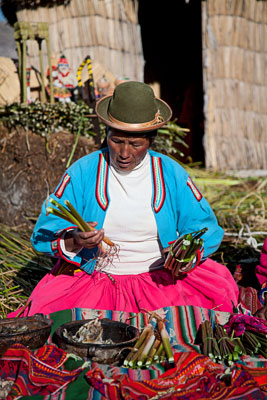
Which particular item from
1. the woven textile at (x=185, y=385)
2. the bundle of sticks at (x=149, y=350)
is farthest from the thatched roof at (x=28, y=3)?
the woven textile at (x=185, y=385)

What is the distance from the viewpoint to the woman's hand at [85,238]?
7.88ft

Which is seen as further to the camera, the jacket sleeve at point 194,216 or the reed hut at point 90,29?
the reed hut at point 90,29

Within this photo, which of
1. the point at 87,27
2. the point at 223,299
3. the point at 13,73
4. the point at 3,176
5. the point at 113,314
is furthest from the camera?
the point at 87,27

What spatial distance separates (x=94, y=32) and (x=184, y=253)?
17.0ft

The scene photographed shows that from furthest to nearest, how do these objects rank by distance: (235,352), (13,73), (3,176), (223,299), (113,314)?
(13,73) < (3,176) < (223,299) < (113,314) < (235,352)

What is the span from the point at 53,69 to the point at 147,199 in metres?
3.45

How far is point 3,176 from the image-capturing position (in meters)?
5.19

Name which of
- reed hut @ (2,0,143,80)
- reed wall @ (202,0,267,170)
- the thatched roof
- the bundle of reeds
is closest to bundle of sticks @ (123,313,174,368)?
the bundle of reeds

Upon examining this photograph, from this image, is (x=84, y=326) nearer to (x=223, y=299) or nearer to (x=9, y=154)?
(x=223, y=299)

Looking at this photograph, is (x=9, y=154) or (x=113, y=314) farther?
(x=9, y=154)

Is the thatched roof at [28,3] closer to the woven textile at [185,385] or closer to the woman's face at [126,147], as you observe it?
the woman's face at [126,147]

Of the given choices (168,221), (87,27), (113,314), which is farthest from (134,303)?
(87,27)

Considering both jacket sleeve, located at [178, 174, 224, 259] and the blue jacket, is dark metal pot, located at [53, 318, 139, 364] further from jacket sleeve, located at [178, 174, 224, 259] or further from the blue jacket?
jacket sleeve, located at [178, 174, 224, 259]

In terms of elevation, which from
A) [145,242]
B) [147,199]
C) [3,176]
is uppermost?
[147,199]
